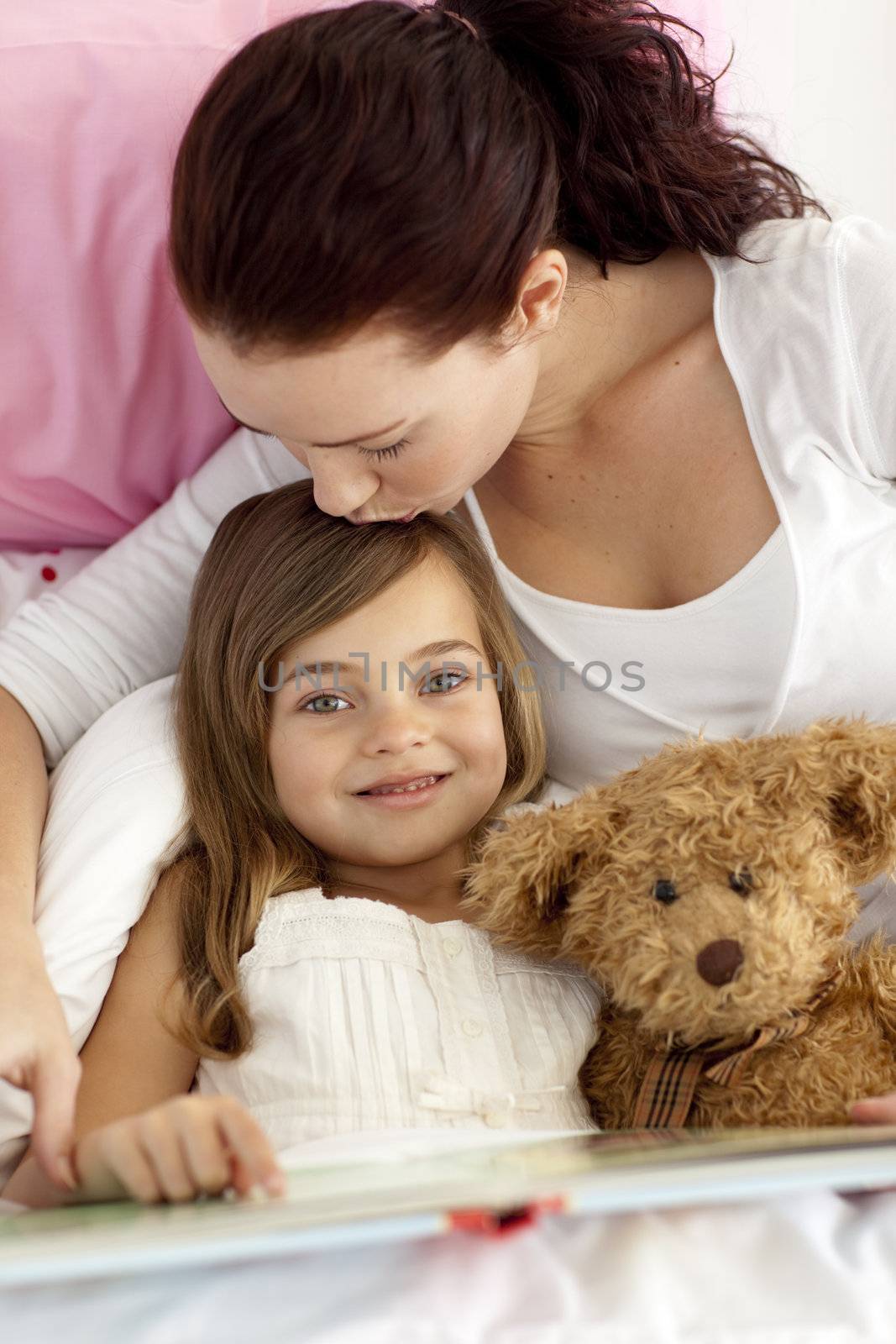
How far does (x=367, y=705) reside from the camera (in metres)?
1.11

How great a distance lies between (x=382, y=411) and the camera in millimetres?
930

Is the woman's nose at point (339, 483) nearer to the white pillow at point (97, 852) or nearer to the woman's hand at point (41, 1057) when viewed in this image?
the white pillow at point (97, 852)

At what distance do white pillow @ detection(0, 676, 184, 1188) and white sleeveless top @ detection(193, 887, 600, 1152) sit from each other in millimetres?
109

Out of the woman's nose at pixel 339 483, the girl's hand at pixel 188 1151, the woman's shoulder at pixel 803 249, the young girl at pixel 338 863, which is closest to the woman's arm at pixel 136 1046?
the young girl at pixel 338 863

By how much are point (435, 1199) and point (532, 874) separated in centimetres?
35

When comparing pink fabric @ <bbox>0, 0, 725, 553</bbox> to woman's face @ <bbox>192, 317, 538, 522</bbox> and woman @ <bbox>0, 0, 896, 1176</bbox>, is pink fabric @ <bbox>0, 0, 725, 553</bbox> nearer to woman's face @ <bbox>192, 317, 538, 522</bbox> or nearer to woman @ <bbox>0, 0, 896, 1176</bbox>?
woman @ <bbox>0, 0, 896, 1176</bbox>

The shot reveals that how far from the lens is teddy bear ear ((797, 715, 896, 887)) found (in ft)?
2.93

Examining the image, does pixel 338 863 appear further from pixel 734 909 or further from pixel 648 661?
pixel 734 909

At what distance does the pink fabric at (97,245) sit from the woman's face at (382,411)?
428 mm

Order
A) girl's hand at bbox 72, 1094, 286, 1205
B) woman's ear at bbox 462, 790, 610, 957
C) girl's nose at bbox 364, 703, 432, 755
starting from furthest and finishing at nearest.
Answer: girl's nose at bbox 364, 703, 432, 755 → woman's ear at bbox 462, 790, 610, 957 → girl's hand at bbox 72, 1094, 286, 1205

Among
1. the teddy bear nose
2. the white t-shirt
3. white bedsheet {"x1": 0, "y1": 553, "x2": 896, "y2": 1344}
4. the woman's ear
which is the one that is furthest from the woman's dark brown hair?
white bedsheet {"x1": 0, "y1": 553, "x2": 896, "y2": 1344}

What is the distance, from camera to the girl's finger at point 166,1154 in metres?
0.71

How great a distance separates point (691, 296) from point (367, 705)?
495 millimetres

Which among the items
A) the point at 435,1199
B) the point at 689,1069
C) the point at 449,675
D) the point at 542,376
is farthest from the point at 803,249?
the point at 435,1199
